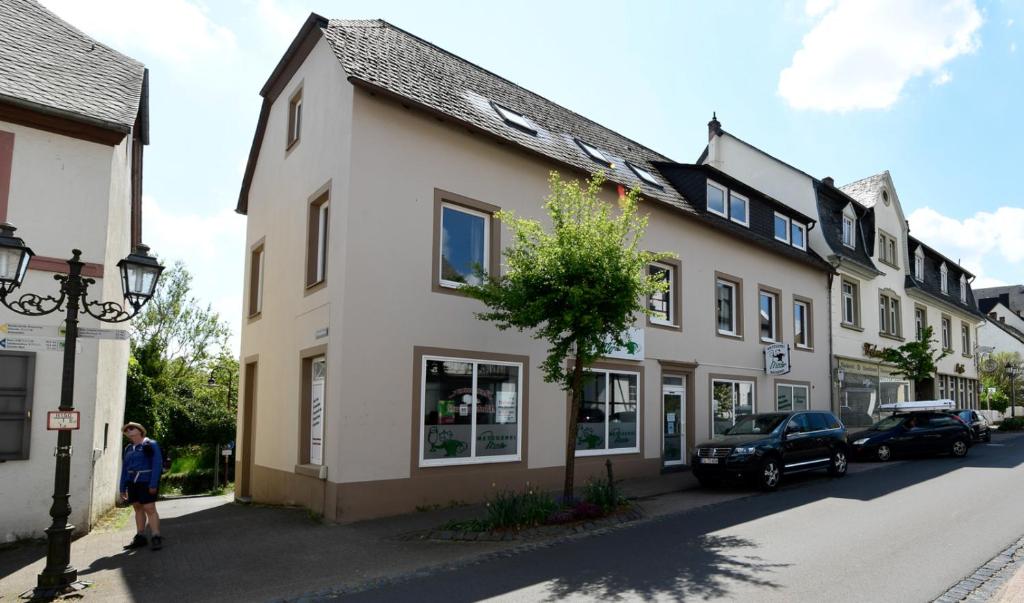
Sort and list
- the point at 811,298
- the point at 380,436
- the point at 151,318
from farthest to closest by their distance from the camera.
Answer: the point at 151,318, the point at 811,298, the point at 380,436

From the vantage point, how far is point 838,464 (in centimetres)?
1616

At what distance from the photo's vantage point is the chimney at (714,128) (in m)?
28.1

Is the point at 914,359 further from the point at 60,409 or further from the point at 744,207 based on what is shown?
the point at 60,409

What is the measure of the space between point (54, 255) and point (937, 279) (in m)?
37.9

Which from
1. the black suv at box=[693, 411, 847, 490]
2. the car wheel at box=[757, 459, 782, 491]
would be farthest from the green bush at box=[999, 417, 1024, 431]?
the car wheel at box=[757, 459, 782, 491]

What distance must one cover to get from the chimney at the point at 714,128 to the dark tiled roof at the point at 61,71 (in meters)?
20.9

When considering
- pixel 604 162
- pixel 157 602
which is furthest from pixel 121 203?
pixel 604 162

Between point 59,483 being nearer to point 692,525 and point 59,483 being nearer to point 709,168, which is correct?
point 692,525

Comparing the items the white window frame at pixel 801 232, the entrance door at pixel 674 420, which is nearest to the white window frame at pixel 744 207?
the white window frame at pixel 801 232

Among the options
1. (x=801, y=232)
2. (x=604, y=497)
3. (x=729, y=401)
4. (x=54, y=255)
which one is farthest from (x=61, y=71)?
(x=801, y=232)

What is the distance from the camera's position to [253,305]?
55.3ft

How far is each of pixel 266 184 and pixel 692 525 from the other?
1183 centimetres

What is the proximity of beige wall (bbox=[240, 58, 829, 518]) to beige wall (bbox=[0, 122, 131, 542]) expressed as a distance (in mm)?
3331

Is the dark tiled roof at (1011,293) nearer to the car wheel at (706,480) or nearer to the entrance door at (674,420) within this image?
the entrance door at (674,420)
